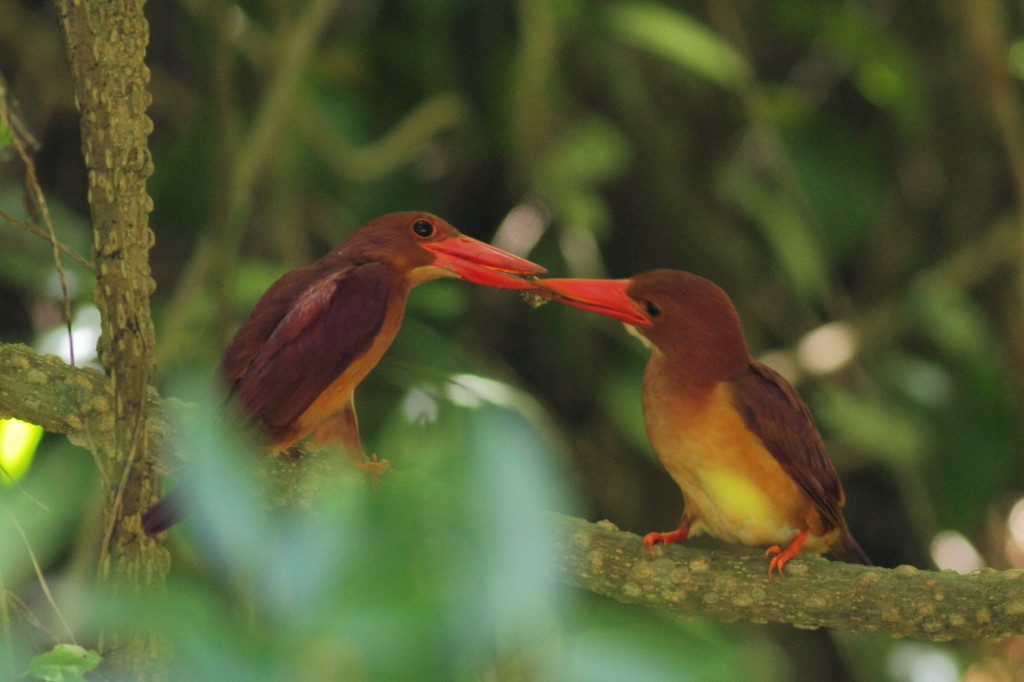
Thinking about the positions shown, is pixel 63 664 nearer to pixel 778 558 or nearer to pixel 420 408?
pixel 420 408

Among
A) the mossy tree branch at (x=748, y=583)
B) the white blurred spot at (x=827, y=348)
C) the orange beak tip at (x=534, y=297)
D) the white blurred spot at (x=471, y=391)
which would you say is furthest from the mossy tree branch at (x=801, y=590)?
the white blurred spot at (x=827, y=348)

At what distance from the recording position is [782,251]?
3.13 meters

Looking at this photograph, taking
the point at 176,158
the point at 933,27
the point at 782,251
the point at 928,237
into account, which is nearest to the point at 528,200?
the point at 782,251

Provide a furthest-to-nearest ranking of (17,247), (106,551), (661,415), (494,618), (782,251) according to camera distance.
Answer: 1. (782,251)
2. (17,247)
3. (661,415)
4. (106,551)
5. (494,618)

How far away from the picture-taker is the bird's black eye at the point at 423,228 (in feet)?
3.41

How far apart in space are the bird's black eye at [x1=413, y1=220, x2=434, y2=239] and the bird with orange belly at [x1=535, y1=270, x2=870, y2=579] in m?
0.17

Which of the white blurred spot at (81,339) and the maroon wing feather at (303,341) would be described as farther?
the white blurred spot at (81,339)

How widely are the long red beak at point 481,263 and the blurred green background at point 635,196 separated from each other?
0.64m

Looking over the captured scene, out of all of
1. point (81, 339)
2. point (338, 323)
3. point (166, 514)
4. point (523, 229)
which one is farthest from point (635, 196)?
point (166, 514)

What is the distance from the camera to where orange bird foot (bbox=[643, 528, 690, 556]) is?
1.21 meters

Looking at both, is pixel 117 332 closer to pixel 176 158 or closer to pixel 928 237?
pixel 176 158

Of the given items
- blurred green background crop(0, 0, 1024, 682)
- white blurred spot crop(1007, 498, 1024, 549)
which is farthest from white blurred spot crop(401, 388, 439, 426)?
white blurred spot crop(1007, 498, 1024, 549)

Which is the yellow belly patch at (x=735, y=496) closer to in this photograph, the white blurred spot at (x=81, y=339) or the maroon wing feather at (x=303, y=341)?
the maroon wing feather at (x=303, y=341)

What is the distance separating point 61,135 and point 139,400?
2.53 m
